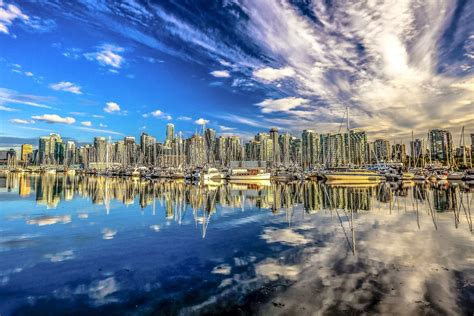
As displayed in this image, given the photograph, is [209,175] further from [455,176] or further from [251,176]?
[455,176]

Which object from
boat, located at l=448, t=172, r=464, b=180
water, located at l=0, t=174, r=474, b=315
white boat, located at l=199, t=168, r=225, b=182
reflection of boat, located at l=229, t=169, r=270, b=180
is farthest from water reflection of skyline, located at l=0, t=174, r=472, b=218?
boat, located at l=448, t=172, r=464, b=180

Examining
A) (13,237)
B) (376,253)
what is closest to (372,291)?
(376,253)

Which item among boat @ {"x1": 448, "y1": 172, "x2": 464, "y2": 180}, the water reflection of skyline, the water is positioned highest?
boat @ {"x1": 448, "y1": 172, "x2": 464, "y2": 180}

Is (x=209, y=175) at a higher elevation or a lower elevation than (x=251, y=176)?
higher

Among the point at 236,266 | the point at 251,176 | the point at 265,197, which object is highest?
the point at 251,176

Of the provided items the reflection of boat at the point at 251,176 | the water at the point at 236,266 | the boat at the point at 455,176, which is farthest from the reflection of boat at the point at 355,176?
the water at the point at 236,266

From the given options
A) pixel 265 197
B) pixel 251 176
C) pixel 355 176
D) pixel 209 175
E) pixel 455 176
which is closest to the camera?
pixel 265 197

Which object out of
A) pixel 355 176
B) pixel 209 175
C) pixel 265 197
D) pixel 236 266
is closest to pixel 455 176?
pixel 355 176

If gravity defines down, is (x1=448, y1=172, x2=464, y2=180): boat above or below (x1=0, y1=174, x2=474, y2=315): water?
above

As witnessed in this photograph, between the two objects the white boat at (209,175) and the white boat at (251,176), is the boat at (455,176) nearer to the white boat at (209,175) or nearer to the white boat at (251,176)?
the white boat at (251,176)

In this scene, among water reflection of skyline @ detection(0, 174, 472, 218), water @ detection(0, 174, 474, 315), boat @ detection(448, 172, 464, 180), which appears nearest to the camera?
water @ detection(0, 174, 474, 315)

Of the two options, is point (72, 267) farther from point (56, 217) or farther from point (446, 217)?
point (446, 217)

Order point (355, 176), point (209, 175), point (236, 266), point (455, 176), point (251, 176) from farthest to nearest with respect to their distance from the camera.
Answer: point (455, 176)
point (251, 176)
point (209, 175)
point (355, 176)
point (236, 266)

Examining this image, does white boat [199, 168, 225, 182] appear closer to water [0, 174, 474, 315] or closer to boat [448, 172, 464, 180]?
water [0, 174, 474, 315]
